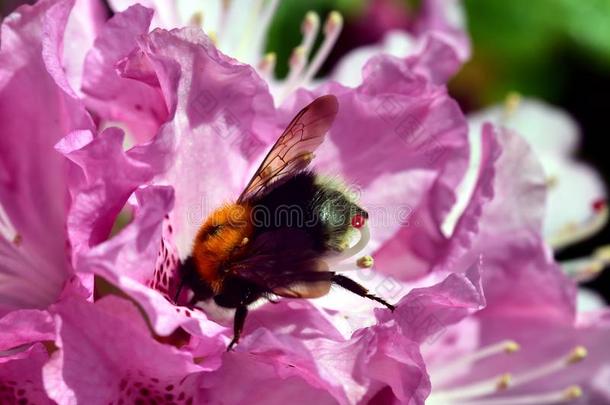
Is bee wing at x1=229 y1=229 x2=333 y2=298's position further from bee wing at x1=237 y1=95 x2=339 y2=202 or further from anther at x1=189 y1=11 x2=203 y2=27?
anther at x1=189 y1=11 x2=203 y2=27

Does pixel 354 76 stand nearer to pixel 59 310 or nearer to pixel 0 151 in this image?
pixel 0 151

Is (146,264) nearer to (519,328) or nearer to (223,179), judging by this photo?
(223,179)

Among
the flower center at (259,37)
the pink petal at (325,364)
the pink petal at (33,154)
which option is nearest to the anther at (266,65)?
the flower center at (259,37)

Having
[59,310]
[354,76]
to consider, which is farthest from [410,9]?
[59,310]

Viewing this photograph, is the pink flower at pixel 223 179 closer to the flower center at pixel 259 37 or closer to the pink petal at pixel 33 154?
the pink petal at pixel 33 154

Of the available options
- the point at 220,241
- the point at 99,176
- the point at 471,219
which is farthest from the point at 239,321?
the point at 471,219

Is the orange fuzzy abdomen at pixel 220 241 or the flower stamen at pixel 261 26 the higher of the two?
the orange fuzzy abdomen at pixel 220 241
